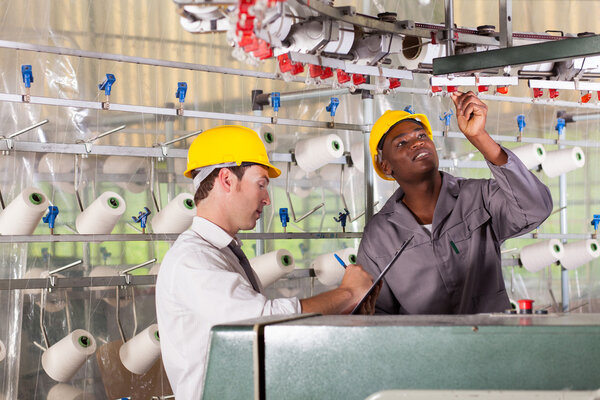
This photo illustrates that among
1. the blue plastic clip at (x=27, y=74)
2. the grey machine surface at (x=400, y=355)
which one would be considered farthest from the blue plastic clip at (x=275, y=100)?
Answer: the grey machine surface at (x=400, y=355)

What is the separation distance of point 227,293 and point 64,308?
1.96 meters

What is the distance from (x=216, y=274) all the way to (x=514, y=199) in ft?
4.19

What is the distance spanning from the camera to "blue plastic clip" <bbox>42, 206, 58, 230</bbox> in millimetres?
3479

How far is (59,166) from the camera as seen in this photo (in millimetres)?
3668

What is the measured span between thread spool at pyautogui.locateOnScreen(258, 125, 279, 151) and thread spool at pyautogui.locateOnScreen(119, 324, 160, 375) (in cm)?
112

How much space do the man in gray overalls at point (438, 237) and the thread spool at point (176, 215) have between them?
3.11 feet

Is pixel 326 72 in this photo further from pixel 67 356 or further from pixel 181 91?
pixel 67 356

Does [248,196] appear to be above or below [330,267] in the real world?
above

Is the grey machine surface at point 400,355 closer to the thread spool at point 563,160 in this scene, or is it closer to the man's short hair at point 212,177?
the man's short hair at point 212,177

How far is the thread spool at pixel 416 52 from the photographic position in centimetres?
269

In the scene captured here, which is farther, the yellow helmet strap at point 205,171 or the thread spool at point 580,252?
the thread spool at point 580,252

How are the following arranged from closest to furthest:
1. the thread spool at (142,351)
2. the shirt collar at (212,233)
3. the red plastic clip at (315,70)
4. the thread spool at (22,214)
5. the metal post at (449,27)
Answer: the shirt collar at (212,233)
the red plastic clip at (315,70)
the metal post at (449,27)
the thread spool at (22,214)
the thread spool at (142,351)

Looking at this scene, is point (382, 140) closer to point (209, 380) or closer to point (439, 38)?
point (439, 38)

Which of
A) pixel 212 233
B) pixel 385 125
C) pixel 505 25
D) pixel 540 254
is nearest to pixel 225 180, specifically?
pixel 212 233
